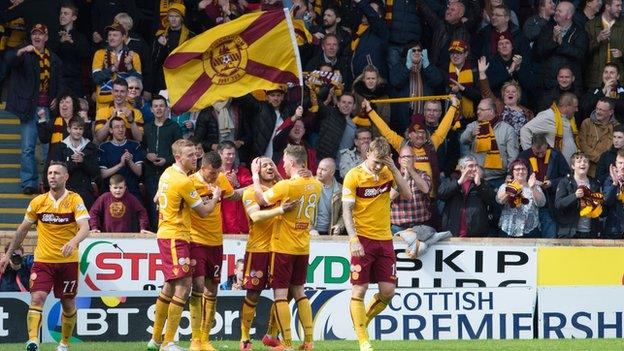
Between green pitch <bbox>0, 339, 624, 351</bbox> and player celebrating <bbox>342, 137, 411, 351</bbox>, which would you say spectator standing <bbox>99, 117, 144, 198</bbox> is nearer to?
green pitch <bbox>0, 339, 624, 351</bbox>

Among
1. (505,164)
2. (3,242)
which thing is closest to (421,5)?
(505,164)

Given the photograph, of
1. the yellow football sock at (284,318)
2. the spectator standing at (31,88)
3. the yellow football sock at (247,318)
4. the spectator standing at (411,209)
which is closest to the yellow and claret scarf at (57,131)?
the spectator standing at (31,88)

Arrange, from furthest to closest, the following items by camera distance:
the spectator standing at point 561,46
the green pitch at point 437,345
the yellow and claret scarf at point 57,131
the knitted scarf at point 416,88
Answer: the spectator standing at point 561,46, the knitted scarf at point 416,88, the yellow and claret scarf at point 57,131, the green pitch at point 437,345

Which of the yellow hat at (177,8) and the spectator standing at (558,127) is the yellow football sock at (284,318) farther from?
the yellow hat at (177,8)

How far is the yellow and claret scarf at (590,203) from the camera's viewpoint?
2166 centimetres

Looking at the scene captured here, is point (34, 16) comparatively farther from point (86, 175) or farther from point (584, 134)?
point (584, 134)

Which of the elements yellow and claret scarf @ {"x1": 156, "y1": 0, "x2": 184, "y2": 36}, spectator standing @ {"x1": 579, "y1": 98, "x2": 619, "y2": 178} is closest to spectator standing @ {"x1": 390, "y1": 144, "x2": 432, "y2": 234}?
spectator standing @ {"x1": 579, "y1": 98, "x2": 619, "y2": 178}

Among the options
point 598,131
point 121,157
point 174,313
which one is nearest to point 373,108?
point 598,131

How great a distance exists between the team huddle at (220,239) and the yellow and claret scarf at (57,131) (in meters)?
4.55

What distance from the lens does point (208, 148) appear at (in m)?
22.9

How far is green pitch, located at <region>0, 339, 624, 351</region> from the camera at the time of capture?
1859cm

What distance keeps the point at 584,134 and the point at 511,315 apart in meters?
4.02

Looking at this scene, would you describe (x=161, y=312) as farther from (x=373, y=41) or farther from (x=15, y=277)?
(x=373, y=41)

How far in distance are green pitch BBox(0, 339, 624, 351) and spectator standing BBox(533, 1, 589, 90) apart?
5929 mm
